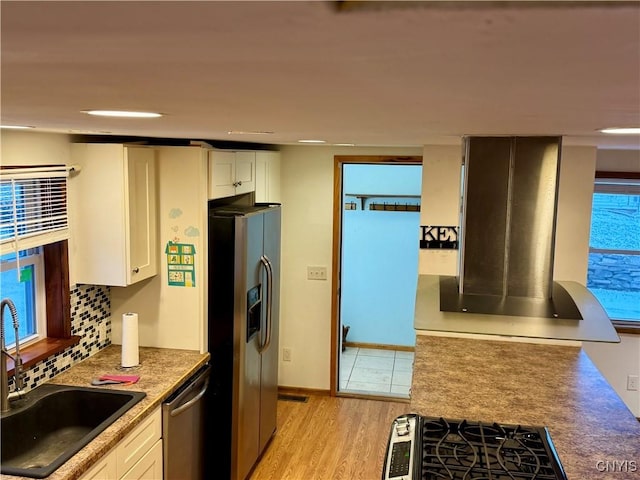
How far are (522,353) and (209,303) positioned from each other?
66.9 inches

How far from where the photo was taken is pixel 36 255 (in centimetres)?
286

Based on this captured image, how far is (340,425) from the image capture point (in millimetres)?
4352

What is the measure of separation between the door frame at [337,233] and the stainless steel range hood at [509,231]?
216 cm

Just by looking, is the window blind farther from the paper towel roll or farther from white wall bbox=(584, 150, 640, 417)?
white wall bbox=(584, 150, 640, 417)

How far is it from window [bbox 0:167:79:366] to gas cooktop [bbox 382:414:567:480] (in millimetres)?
1771

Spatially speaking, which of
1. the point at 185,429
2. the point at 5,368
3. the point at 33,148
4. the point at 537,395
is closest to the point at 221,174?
the point at 33,148

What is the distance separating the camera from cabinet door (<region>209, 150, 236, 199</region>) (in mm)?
3223

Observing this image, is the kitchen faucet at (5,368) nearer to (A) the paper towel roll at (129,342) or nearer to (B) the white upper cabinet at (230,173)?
(A) the paper towel roll at (129,342)

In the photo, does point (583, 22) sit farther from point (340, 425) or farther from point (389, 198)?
point (389, 198)

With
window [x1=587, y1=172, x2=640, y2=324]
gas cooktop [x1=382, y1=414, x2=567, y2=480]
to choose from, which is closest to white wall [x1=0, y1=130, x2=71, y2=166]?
gas cooktop [x1=382, y1=414, x2=567, y2=480]

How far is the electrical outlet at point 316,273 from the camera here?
4.72 m

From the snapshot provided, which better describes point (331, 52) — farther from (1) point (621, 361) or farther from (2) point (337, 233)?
(1) point (621, 361)

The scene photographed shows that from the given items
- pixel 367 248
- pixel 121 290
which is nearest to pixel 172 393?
pixel 121 290

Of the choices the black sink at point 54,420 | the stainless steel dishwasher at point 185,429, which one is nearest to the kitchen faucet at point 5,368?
the black sink at point 54,420
